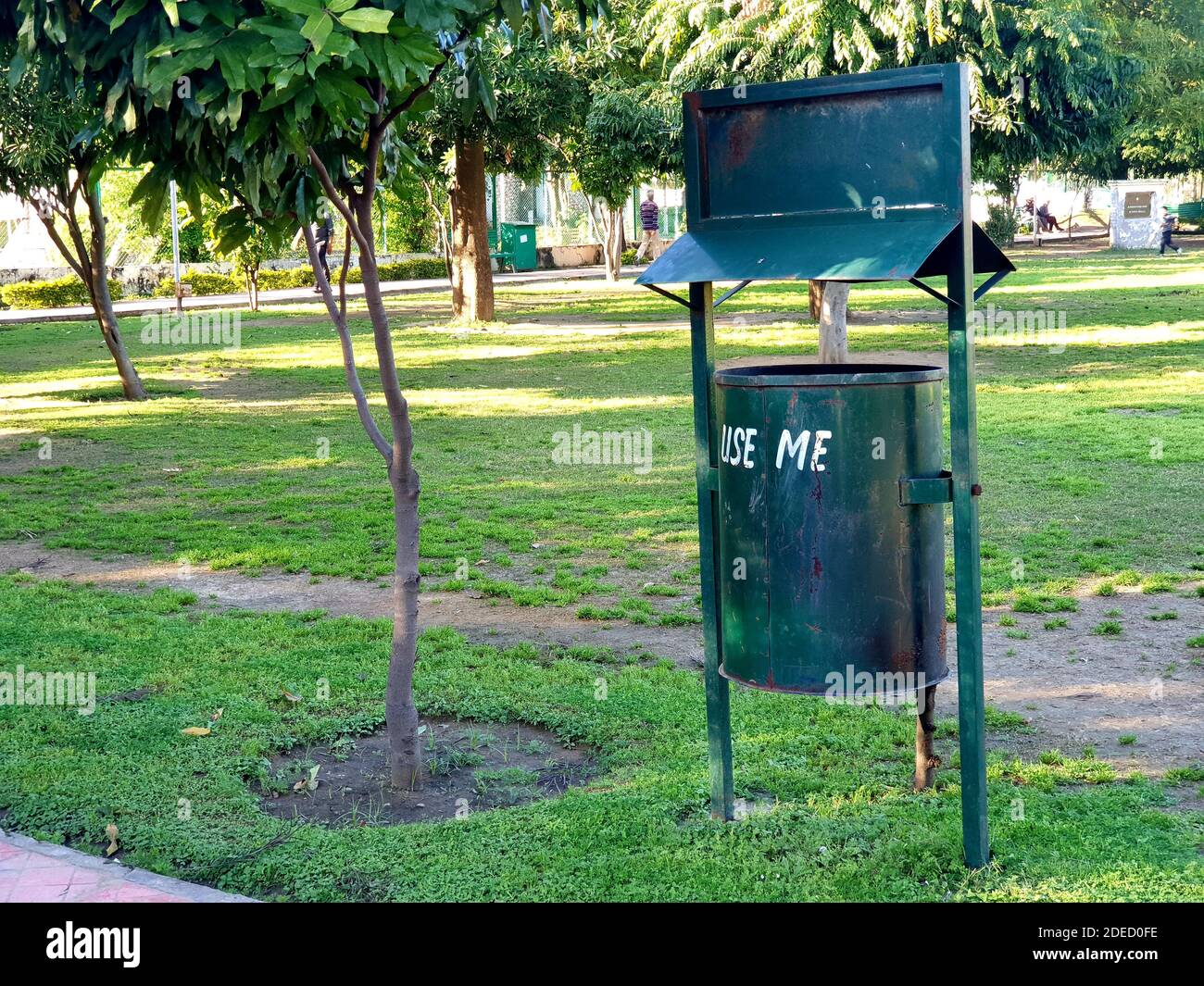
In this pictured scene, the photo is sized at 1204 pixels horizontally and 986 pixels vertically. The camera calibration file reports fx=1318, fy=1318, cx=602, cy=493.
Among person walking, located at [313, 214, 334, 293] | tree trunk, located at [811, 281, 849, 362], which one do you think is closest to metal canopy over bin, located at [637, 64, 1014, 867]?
person walking, located at [313, 214, 334, 293]

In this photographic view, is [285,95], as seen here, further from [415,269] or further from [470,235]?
[415,269]

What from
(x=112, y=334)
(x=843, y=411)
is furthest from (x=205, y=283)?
(x=843, y=411)

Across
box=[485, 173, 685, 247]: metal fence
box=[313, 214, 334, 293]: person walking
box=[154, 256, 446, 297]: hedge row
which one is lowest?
box=[313, 214, 334, 293]: person walking

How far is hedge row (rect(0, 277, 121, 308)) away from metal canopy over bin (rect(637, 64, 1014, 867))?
31.0m

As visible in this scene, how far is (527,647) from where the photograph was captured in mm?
6832

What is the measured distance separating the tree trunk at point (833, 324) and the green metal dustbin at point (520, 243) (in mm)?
28659

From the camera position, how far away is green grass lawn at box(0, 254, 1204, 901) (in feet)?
14.3

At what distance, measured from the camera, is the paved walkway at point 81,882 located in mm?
4133

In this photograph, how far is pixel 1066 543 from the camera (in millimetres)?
8477

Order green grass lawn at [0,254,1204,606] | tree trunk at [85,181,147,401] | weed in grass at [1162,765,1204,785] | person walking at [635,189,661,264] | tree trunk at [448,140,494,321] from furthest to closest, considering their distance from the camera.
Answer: person walking at [635,189,661,264] → tree trunk at [448,140,494,321] → tree trunk at [85,181,147,401] → green grass lawn at [0,254,1204,606] → weed in grass at [1162,765,1204,785]

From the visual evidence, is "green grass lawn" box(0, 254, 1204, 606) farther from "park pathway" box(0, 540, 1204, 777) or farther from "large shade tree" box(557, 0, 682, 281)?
"large shade tree" box(557, 0, 682, 281)

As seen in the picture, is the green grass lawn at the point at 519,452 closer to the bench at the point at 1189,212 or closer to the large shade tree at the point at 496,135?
the large shade tree at the point at 496,135

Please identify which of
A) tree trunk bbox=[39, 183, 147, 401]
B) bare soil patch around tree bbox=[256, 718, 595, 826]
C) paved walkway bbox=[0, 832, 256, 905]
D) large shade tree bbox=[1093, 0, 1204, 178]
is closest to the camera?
paved walkway bbox=[0, 832, 256, 905]

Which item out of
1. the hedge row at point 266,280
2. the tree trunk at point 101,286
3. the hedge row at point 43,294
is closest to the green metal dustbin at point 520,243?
the hedge row at point 266,280
